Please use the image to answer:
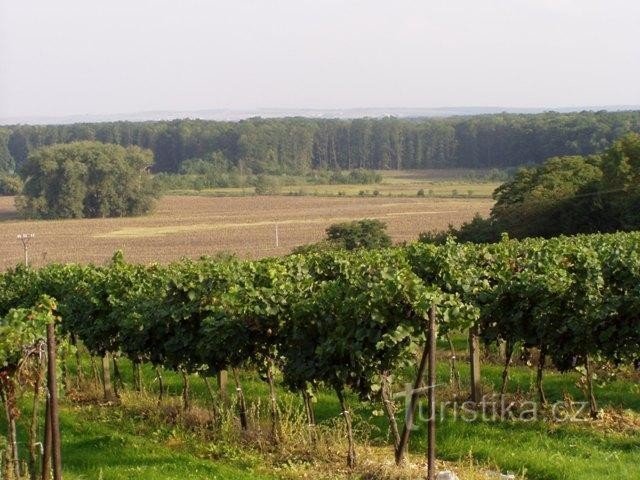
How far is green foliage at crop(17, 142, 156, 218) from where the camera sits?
8119 cm

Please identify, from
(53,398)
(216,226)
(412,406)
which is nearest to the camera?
(53,398)

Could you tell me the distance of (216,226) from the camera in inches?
2805

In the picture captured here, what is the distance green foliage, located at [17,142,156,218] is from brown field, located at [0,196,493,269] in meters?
2.32

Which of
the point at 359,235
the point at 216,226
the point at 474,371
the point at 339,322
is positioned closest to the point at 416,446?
the point at 339,322

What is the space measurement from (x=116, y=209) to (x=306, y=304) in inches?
3004

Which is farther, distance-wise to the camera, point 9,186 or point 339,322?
point 9,186

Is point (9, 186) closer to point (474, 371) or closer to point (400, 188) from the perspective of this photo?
point (400, 188)

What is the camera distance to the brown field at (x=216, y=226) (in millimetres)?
56656

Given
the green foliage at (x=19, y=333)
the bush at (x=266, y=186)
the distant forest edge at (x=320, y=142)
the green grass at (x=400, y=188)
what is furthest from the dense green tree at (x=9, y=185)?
the green foliage at (x=19, y=333)

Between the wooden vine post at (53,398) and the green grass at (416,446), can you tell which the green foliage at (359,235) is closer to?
the green grass at (416,446)

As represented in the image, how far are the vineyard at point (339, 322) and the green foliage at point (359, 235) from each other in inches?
1231

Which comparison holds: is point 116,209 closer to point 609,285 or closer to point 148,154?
point 148,154

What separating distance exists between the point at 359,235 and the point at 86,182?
134ft

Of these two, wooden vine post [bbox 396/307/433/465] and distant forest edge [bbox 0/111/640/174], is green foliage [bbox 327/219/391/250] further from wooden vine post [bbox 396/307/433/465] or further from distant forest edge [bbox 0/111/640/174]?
distant forest edge [bbox 0/111/640/174]
